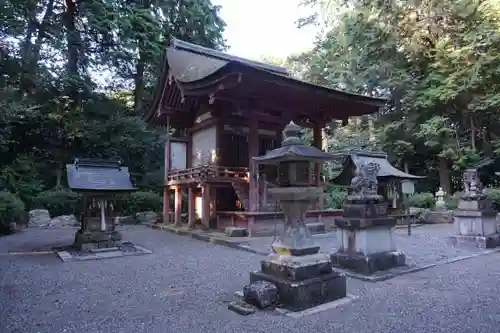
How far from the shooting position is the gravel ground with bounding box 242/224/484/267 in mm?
7398

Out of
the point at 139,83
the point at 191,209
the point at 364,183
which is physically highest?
the point at 139,83

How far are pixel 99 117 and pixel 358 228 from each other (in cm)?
1558

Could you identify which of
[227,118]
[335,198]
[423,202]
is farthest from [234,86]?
[423,202]

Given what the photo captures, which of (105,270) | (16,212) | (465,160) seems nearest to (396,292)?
(105,270)

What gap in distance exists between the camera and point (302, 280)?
440 centimetres

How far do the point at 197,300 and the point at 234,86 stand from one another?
6.73 m

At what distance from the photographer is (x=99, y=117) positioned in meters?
18.0

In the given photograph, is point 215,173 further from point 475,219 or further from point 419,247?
point 475,219

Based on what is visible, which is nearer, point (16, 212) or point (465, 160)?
point (16, 212)

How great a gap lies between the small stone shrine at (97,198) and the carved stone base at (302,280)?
16.7 feet

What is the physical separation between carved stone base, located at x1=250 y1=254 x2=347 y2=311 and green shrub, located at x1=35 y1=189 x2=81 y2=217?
1267 cm

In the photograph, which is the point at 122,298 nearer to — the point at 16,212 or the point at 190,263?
the point at 190,263

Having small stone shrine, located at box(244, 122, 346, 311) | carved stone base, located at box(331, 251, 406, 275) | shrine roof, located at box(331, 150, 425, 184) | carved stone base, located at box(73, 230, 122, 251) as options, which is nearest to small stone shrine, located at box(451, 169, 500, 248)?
shrine roof, located at box(331, 150, 425, 184)

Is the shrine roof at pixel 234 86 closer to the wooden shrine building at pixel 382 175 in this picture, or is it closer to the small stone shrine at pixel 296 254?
the wooden shrine building at pixel 382 175
